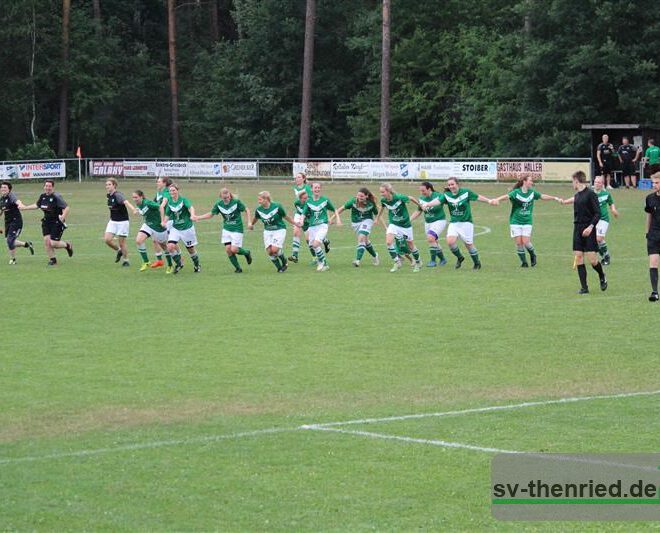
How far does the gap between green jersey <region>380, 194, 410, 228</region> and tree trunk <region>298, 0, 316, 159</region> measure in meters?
46.4

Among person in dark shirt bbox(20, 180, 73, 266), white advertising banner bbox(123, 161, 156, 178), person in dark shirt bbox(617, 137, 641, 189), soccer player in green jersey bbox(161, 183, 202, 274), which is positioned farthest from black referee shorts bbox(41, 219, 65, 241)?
white advertising banner bbox(123, 161, 156, 178)

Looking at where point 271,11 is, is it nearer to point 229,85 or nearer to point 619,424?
point 229,85

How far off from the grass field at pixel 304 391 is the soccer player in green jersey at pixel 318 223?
1.00 meters

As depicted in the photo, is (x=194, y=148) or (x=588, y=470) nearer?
(x=588, y=470)

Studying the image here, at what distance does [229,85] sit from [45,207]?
5609 cm

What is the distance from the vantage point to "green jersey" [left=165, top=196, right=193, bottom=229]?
88.6ft

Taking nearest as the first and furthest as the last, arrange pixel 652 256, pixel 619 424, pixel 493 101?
pixel 619 424
pixel 652 256
pixel 493 101

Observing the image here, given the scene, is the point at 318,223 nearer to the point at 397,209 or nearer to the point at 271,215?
the point at 271,215

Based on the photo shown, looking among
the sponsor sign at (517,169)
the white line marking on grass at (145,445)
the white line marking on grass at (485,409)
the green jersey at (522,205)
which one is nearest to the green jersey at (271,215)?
the green jersey at (522,205)

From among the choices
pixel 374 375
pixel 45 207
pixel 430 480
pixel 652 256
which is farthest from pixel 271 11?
pixel 430 480

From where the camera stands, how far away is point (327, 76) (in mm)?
81125

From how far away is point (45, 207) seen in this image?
28953 millimetres

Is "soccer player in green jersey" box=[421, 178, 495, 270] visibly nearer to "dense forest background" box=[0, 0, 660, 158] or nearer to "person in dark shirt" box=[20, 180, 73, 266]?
"person in dark shirt" box=[20, 180, 73, 266]

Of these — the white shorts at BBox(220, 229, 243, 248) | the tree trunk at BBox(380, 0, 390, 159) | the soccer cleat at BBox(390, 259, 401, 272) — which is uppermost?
the tree trunk at BBox(380, 0, 390, 159)
